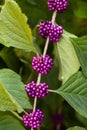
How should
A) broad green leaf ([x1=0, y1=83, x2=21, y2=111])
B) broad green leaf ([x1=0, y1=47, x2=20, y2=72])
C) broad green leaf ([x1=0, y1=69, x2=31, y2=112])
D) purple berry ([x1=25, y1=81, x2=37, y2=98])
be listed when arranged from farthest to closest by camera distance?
1. broad green leaf ([x1=0, y1=47, x2=20, y2=72])
2. purple berry ([x1=25, y1=81, x2=37, y2=98])
3. broad green leaf ([x1=0, y1=69, x2=31, y2=112])
4. broad green leaf ([x1=0, y1=83, x2=21, y2=111])

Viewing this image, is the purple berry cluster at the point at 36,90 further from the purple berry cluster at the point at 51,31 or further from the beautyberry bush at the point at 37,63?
the purple berry cluster at the point at 51,31

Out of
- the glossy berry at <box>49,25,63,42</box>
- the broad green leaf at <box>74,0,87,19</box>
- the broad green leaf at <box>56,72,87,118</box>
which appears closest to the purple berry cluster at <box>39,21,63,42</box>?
the glossy berry at <box>49,25,63,42</box>

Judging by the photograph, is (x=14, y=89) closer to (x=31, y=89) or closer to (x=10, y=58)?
(x=31, y=89)

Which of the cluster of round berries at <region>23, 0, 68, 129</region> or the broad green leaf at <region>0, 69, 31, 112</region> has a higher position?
the broad green leaf at <region>0, 69, 31, 112</region>

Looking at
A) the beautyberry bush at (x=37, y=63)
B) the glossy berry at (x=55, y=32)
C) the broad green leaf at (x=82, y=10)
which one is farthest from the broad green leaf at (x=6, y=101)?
the broad green leaf at (x=82, y=10)

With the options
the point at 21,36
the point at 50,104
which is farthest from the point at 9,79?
the point at 50,104

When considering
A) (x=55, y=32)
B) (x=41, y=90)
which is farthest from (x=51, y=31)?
(x=41, y=90)

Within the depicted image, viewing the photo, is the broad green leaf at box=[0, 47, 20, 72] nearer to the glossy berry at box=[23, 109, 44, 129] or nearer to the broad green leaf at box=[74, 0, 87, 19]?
the glossy berry at box=[23, 109, 44, 129]

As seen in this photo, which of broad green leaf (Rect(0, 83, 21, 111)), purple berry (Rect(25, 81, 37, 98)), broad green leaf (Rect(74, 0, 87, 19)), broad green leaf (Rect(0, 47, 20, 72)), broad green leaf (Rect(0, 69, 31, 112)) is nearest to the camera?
broad green leaf (Rect(0, 83, 21, 111))

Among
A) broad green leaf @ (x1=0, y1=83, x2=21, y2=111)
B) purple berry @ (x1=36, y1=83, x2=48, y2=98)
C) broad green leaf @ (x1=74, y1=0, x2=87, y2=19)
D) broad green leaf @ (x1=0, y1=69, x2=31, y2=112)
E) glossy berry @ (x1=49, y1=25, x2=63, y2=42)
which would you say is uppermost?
broad green leaf @ (x1=0, y1=83, x2=21, y2=111)
